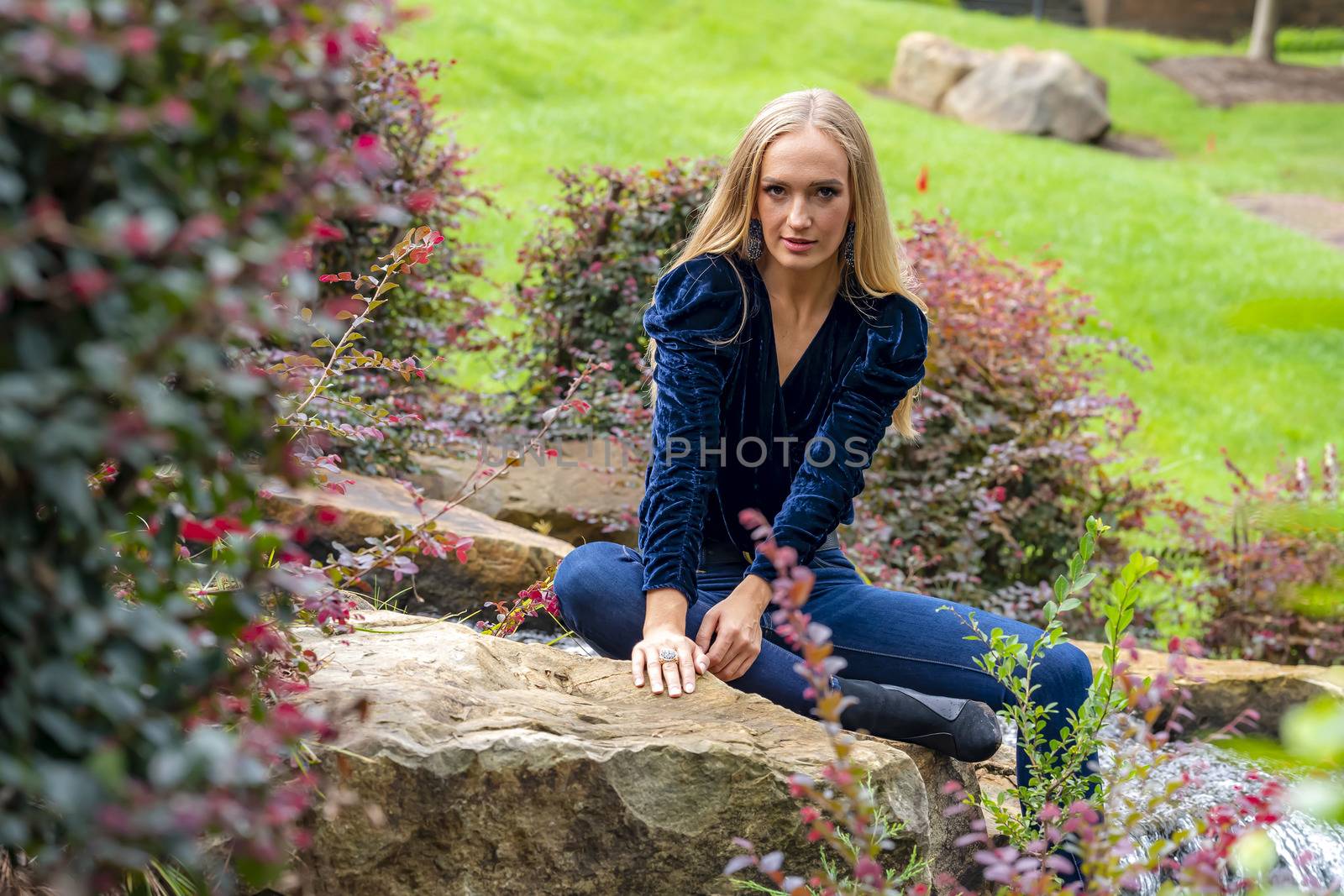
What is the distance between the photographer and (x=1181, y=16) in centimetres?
2614

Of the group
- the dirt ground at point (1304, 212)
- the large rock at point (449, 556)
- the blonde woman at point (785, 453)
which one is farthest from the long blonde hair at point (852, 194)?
the dirt ground at point (1304, 212)

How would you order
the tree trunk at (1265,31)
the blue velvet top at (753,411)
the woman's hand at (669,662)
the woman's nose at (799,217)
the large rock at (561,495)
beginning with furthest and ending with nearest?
the tree trunk at (1265,31) < the large rock at (561,495) < the woman's nose at (799,217) < the blue velvet top at (753,411) < the woman's hand at (669,662)

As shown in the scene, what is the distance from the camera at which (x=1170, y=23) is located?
2614 centimetres

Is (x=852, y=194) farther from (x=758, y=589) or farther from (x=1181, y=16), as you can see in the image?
(x=1181, y=16)

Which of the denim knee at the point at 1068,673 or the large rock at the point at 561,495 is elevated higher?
the denim knee at the point at 1068,673

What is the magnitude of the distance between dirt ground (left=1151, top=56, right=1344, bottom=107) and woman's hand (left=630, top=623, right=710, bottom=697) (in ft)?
67.6

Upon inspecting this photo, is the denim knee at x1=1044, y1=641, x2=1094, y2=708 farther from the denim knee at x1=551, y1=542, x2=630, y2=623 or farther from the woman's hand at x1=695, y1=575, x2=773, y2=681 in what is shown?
the denim knee at x1=551, y1=542, x2=630, y2=623

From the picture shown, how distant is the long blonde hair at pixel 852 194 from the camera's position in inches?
126

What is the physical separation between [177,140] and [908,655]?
2.19 meters

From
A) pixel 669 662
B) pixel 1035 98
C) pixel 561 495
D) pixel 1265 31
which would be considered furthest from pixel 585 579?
pixel 1265 31

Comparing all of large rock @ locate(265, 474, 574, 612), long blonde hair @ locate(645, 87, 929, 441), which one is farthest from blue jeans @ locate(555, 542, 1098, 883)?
large rock @ locate(265, 474, 574, 612)

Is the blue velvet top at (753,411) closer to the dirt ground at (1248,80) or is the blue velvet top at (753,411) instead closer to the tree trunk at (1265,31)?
the dirt ground at (1248,80)

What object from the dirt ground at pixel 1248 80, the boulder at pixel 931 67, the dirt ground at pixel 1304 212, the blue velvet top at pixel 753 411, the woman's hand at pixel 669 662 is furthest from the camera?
the dirt ground at pixel 1248 80

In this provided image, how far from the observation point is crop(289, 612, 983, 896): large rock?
2.27 m
